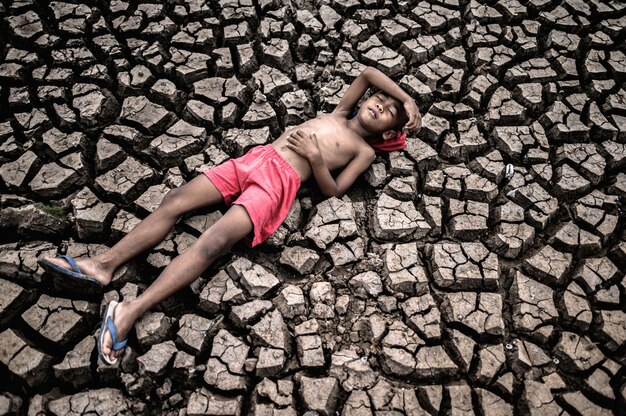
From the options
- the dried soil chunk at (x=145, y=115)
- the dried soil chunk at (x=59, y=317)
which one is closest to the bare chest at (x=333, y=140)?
the dried soil chunk at (x=145, y=115)

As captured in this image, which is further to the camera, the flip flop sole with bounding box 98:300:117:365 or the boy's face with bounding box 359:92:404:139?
the boy's face with bounding box 359:92:404:139

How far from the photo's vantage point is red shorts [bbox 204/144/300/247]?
8.10 feet

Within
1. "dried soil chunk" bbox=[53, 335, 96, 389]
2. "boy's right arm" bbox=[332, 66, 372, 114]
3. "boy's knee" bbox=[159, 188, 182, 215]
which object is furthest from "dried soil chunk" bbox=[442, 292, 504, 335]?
"dried soil chunk" bbox=[53, 335, 96, 389]

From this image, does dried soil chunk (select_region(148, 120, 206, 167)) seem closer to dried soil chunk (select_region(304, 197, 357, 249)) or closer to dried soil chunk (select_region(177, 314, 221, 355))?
dried soil chunk (select_region(304, 197, 357, 249))

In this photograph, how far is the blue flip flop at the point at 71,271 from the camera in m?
2.18

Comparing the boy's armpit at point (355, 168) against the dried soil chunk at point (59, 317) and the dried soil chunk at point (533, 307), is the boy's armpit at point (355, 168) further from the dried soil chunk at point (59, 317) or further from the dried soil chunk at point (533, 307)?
the dried soil chunk at point (59, 317)

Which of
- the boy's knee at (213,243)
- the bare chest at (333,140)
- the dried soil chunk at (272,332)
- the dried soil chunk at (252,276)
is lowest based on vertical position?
the dried soil chunk at (272,332)

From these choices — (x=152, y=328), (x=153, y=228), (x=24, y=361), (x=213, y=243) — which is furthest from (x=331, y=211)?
(x=24, y=361)

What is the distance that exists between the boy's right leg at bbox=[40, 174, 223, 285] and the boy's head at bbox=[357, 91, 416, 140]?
107 centimetres

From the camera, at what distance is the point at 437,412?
6.73 feet

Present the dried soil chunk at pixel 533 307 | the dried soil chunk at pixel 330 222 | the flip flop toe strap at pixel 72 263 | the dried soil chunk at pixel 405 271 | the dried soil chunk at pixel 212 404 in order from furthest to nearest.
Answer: the dried soil chunk at pixel 330 222, the dried soil chunk at pixel 405 271, the dried soil chunk at pixel 533 307, the flip flop toe strap at pixel 72 263, the dried soil chunk at pixel 212 404

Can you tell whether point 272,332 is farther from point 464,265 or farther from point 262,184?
point 464,265

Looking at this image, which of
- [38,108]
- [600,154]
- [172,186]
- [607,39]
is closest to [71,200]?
[172,186]

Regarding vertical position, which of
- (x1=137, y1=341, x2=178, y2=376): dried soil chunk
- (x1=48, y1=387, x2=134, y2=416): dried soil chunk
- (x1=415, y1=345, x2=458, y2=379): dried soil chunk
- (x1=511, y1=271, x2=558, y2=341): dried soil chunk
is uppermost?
(x1=511, y1=271, x2=558, y2=341): dried soil chunk
